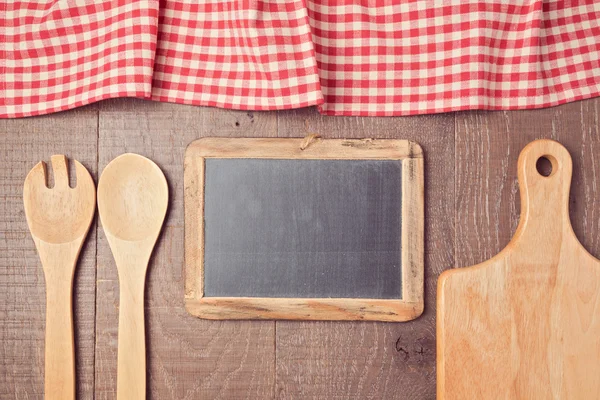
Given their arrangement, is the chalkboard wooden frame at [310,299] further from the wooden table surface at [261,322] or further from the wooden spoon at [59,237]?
the wooden spoon at [59,237]

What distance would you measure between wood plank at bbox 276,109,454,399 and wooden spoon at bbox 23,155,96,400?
0.31 m

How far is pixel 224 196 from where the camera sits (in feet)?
2.62

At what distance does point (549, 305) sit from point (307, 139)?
0.43 m

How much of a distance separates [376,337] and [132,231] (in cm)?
40

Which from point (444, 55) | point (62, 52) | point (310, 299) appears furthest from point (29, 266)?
point (444, 55)

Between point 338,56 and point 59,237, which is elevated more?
point 338,56

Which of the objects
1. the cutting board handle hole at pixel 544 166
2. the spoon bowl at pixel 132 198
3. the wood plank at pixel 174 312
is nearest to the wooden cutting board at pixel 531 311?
the cutting board handle hole at pixel 544 166

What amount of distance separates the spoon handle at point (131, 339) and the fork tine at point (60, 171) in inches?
6.1

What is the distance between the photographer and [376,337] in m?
0.81

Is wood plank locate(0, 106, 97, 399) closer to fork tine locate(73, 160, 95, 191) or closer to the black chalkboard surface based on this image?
fork tine locate(73, 160, 95, 191)

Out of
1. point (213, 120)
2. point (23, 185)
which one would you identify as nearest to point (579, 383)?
point (213, 120)

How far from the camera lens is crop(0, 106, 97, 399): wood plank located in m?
0.81

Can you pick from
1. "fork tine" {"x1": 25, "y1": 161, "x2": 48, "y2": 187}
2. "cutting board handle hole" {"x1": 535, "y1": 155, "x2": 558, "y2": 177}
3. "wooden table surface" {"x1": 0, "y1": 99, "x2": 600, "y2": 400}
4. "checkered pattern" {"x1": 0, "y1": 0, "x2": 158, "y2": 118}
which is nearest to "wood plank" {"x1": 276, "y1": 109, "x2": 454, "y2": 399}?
"wooden table surface" {"x1": 0, "y1": 99, "x2": 600, "y2": 400}

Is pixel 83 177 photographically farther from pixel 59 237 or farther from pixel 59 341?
pixel 59 341
